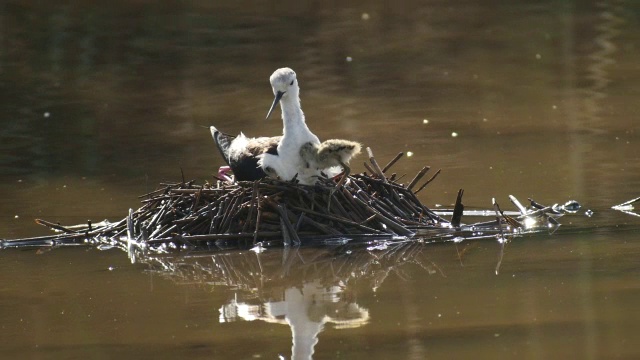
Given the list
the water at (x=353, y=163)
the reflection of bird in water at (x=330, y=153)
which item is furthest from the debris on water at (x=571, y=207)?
the reflection of bird in water at (x=330, y=153)

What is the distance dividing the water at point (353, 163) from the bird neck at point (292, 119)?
2.99 feet

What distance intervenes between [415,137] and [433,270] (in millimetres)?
4698

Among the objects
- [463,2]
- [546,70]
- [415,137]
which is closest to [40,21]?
[463,2]

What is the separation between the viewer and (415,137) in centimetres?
1223

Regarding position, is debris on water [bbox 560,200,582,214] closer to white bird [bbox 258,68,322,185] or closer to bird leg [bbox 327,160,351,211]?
bird leg [bbox 327,160,351,211]

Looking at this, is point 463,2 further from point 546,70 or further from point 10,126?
point 10,126

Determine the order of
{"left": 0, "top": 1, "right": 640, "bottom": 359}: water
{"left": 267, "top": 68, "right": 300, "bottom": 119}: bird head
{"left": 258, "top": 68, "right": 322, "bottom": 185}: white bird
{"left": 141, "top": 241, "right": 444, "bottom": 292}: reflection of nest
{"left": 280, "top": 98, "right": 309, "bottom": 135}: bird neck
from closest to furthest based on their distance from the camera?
{"left": 0, "top": 1, "right": 640, "bottom": 359}: water → {"left": 141, "top": 241, "right": 444, "bottom": 292}: reflection of nest → {"left": 258, "top": 68, "right": 322, "bottom": 185}: white bird → {"left": 280, "top": 98, "right": 309, "bottom": 135}: bird neck → {"left": 267, "top": 68, "right": 300, "bottom": 119}: bird head

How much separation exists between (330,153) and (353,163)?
9.87 feet

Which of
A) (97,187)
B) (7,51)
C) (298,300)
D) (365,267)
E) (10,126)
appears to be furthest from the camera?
(7,51)

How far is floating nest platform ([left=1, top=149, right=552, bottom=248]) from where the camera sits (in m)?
8.49

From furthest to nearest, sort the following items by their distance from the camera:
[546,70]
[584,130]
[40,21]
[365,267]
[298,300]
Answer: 1. [40,21]
2. [546,70]
3. [584,130]
4. [365,267]
5. [298,300]

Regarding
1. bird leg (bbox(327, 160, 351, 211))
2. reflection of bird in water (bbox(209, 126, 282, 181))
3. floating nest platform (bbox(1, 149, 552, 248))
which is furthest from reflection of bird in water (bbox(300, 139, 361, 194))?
reflection of bird in water (bbox(209, 126, 282, 181))

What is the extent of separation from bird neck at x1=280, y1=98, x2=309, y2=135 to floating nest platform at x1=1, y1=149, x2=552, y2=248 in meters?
0.38

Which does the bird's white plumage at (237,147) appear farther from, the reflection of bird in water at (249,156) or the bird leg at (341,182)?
the bird leg at (341,182)
